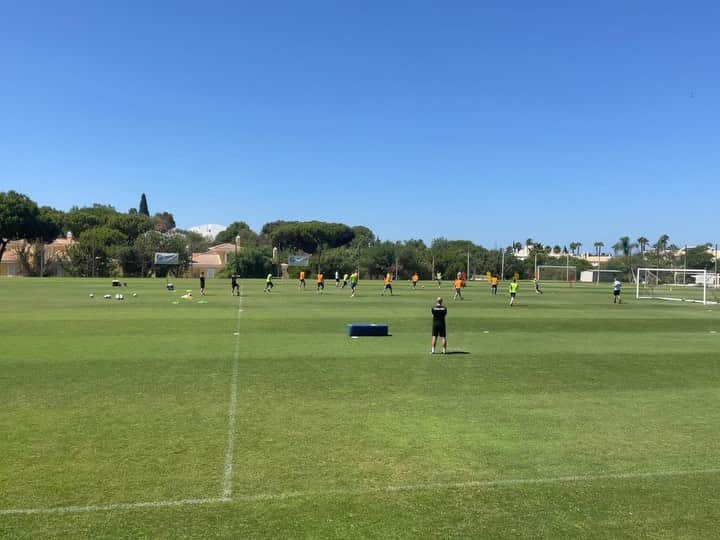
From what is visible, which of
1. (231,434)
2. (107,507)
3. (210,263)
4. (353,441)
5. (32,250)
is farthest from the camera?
(210,263)

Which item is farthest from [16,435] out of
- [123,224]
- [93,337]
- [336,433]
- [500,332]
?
[123,224]

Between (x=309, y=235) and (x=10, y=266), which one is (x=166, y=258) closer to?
(x=10, y=266)

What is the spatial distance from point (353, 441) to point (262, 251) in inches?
3952

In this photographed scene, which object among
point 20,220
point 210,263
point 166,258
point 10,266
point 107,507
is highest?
point 20,220

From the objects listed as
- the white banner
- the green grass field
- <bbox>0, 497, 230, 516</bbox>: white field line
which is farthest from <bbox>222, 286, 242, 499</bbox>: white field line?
the white banner

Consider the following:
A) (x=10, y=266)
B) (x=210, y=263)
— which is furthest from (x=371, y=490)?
(x=210, y=263)

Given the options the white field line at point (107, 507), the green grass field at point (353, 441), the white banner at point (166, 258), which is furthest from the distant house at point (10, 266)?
the white field line at point (107, 507)

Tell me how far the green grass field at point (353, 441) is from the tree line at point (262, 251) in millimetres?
80270

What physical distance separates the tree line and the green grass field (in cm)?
8027

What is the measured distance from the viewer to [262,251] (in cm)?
10756

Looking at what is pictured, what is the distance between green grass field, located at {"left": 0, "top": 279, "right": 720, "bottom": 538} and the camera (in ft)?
20.3

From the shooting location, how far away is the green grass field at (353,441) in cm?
618

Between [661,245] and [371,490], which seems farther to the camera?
[661,245]

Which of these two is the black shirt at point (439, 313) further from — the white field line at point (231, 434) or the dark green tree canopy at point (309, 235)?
the dark green tree canopy at point (309, 235)
